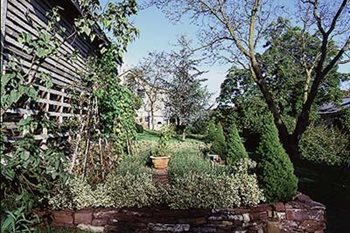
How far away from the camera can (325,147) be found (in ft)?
43.5

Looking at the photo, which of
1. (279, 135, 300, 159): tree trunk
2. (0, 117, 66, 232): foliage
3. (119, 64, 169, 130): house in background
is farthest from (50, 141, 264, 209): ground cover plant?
→ (119, 64, 169, 130): house in background

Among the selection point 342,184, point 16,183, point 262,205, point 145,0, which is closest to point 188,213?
point 262,205

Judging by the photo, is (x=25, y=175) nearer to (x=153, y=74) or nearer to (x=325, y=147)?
(x=325, y=147)

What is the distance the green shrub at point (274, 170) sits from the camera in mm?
5422

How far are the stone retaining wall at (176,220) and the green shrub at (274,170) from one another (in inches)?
14.4

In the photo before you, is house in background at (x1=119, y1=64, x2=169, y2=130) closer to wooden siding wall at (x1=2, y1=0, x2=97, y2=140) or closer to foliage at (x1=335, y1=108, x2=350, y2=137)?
foliage at (x1=335, y1=108, x2=350, y2=137)

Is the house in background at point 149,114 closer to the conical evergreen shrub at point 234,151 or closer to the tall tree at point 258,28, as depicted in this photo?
the tall tree at point 258,28

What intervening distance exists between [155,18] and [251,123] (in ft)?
29.1

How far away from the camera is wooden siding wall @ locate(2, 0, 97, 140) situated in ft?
16.5

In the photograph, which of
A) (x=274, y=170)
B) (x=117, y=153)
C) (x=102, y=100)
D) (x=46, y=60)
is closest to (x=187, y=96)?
(x=117, y=153)

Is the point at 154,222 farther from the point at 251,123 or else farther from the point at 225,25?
the point at 251,123

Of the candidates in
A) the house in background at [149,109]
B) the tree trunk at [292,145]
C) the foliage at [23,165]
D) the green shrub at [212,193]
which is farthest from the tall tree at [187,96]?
the foliage at [23,165]

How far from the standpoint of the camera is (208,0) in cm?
1317

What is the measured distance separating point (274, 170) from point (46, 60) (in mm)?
4352
